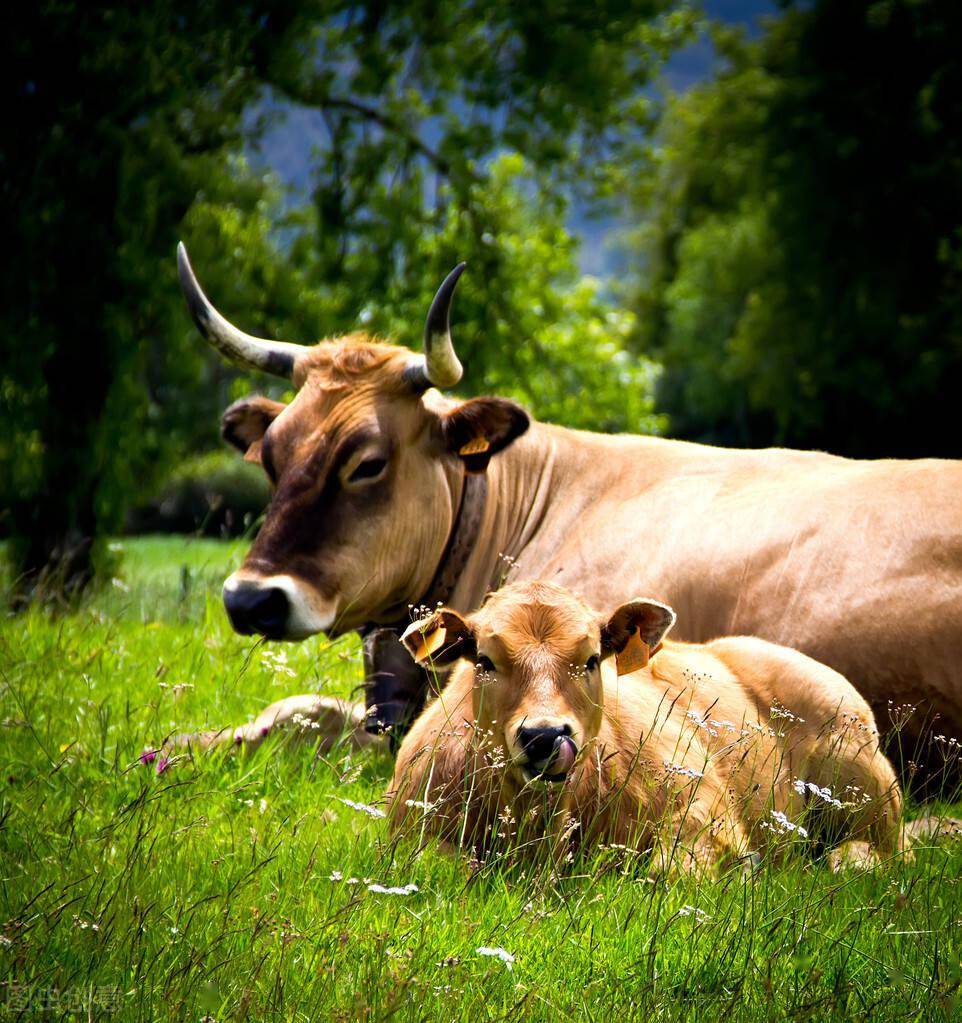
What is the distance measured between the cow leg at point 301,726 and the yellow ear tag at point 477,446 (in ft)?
4.51

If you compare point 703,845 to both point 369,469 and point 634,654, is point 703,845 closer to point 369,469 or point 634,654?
point 634,654

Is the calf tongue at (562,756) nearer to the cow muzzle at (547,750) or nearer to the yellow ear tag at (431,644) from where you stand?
the cow muzzle at (547,750)

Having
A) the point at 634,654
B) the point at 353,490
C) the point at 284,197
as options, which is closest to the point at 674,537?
the point at 353,490

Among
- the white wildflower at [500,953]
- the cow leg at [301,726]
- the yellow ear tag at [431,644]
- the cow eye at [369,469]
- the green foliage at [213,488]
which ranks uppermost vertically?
the cow eye at [369,469]

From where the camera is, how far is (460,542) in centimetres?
671

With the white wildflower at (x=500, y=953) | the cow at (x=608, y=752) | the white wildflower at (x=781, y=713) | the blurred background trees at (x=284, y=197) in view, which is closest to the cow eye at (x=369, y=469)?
the cow at (x=608, y=752)

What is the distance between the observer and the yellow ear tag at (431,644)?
14.2 feet

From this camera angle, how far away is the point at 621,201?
58.9 feet

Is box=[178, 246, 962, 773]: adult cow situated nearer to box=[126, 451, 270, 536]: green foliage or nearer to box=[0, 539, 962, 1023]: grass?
box=[0, 539, 962, 1023]: grass

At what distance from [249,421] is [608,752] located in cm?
311

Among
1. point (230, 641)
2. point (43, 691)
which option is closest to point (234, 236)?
point (230, 641)

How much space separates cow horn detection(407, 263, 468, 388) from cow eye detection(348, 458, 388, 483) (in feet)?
1.50

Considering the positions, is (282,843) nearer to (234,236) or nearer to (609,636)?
(609,636)

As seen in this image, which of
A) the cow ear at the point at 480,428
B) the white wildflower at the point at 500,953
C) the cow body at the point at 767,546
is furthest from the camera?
the cow ear at the point at 480,428
